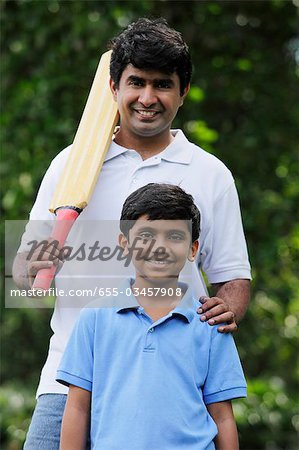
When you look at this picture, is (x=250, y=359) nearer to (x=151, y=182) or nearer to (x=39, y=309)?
(x=39, y=309)

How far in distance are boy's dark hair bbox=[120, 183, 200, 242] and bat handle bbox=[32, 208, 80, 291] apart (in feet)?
0.63

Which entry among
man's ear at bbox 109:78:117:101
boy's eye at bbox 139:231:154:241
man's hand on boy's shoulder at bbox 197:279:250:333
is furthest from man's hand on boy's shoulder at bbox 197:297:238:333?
man's ear at bbox 109:78:117:101

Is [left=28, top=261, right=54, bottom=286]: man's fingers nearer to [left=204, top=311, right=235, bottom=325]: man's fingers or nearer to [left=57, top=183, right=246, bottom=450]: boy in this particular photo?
[left=57, top=183, right=246, bottom=450]: boy

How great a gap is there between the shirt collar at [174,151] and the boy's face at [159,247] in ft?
1.10

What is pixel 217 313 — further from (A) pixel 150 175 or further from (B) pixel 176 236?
(A) pixel 150 175

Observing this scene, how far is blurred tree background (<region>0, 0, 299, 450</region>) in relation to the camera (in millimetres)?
6266

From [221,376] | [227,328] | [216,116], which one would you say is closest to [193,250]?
[227,328]

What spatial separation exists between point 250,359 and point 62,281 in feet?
14.2

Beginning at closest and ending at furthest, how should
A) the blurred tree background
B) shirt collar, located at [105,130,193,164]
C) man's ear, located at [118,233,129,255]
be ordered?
man's ear, located at [118,233,129,255] → shirt collar, located at [105,130,193,164] → the blurred tree background

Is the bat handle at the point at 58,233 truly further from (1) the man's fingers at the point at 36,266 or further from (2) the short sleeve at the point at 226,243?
(2) the short sleeve at the point at 226,243

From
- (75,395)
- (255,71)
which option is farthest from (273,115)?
(75,395)

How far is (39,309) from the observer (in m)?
6.74

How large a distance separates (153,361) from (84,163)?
0.68m

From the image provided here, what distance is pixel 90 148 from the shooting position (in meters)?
2.92
